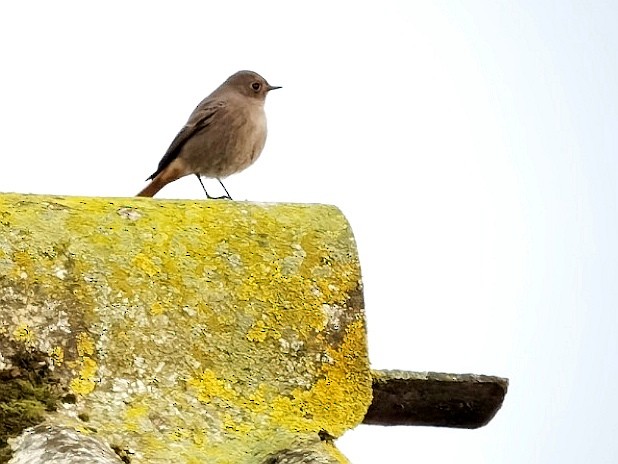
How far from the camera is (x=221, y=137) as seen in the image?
29.5ft

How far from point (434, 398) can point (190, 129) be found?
5.88 metres

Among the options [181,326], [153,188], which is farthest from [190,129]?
[181,326]

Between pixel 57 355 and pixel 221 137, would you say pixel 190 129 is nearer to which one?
pixel 221 137

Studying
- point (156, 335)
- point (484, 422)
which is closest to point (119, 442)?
point (156, 335)

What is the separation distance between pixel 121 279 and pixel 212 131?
19.4 ft

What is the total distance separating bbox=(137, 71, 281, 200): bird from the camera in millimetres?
9008

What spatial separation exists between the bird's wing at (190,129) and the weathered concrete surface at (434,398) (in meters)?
5.76

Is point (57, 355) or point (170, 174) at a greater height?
point (170, 174)

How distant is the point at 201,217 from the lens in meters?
3.51

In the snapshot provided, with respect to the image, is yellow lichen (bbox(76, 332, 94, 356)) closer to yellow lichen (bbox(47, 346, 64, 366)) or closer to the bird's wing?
yellow lichen (bbox(47, 346, 64, 366))

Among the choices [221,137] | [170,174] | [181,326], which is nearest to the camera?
[181,326]

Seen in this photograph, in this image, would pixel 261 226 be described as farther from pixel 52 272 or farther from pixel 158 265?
pixel 52 272

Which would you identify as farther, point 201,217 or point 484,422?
point 484,422

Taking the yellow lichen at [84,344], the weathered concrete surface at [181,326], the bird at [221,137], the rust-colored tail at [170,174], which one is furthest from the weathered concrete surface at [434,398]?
the rust-colored tail at [170,174]
